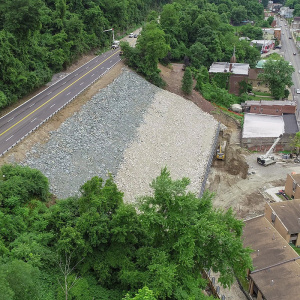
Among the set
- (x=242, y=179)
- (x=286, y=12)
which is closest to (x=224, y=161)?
(x=242, y=179)

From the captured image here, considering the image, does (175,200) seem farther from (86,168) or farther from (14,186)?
(86,168)

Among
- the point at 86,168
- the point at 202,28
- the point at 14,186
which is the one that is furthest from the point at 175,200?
the point at 202,28

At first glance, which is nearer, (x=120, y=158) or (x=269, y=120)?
(x=120, y=158)

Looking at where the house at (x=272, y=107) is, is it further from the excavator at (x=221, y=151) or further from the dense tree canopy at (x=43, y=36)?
the dense tree canopy at (x=43, y=36)

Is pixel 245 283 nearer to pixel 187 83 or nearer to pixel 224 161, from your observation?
pixel 224 161

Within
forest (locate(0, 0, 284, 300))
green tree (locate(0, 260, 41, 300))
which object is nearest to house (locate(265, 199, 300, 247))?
forest (locate(0, 0, 284, 300))

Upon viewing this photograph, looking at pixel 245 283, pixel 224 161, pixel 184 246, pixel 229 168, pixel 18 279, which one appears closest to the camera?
pixel 18 279

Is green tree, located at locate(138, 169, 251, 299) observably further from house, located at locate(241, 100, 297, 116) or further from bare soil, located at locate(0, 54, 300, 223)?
house, located at locate(241, 100, 297, 116)
